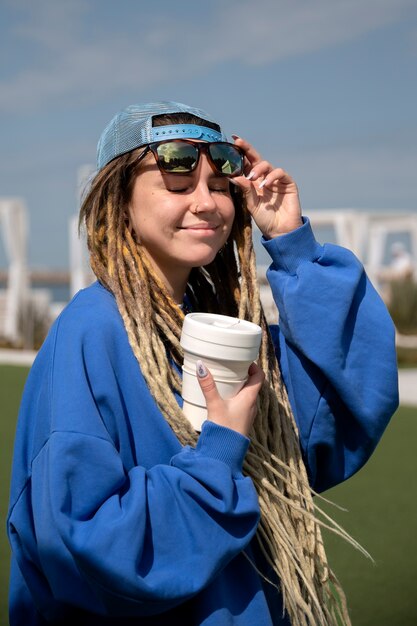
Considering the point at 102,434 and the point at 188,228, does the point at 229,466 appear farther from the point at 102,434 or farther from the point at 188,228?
the point at 188,228

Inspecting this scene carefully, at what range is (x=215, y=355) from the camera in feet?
5.80

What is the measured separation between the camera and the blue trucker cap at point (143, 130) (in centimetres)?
201

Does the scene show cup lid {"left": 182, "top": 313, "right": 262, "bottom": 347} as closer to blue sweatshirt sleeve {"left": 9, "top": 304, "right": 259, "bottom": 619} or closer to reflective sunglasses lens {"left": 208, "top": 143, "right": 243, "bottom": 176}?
blue sweatshirt sleeve {"left": 9, "top": 304, "right": 259, "bottom": 619}

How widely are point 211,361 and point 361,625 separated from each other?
2.39 m

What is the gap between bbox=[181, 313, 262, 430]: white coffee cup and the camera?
176 cm

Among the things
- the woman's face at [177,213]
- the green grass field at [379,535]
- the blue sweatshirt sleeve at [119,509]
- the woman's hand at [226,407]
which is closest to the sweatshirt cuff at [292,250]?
the woman's face at [177,213]

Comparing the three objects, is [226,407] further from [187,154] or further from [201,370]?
[187,154]

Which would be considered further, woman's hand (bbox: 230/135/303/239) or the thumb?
woman's hand (bbox: 230/135/303/239)

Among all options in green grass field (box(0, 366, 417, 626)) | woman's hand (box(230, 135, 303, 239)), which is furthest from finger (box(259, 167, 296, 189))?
green grass field (box(0, 366, 417, 626))

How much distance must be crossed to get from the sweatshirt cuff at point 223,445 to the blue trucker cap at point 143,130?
653 millimetres

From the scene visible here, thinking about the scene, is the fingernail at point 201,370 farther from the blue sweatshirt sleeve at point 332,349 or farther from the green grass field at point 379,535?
the green grass field at point 379,535

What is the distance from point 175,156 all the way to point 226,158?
13 centimetres

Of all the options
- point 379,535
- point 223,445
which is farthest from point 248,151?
point 379,535

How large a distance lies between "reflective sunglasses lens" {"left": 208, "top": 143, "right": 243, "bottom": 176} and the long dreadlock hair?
0.28ft
